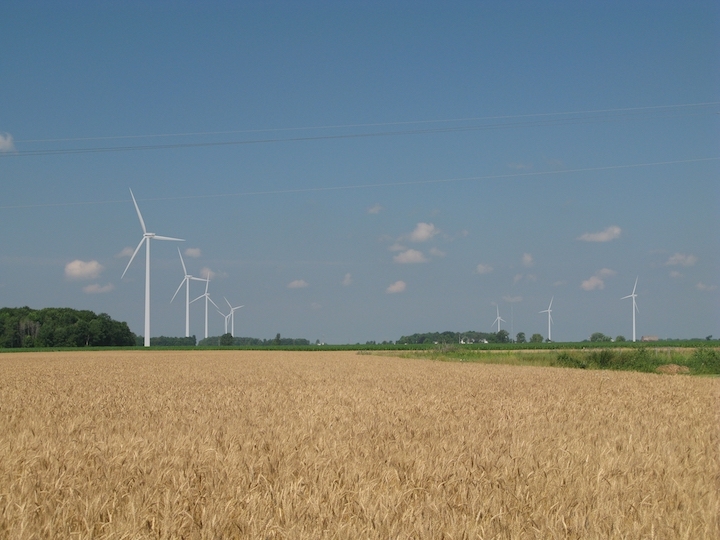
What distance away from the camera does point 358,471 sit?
780cm

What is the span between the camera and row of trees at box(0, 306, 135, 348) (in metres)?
145

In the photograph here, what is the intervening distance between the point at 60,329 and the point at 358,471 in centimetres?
15139

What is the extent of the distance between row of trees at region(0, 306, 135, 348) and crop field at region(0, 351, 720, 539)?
140813 mm

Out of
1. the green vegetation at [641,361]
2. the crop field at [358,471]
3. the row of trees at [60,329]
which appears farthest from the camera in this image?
the row of trees at [60,329]

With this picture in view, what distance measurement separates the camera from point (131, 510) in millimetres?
6094

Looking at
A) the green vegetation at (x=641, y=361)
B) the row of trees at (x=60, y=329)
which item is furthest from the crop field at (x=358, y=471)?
the row of trees at (x=60, y=329)

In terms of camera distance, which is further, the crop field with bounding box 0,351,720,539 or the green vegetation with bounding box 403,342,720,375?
the green vegetation with bounding box 403,342,720,375

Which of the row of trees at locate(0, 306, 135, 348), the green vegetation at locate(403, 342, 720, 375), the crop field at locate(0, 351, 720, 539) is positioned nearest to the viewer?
the crop field at locate(0, 351, 720, 539)

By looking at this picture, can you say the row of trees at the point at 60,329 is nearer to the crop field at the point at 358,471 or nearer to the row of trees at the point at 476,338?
the row of trees at the point at 476,338

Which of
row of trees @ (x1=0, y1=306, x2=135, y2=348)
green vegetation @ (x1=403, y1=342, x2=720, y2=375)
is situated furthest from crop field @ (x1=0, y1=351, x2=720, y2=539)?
row of trees @ (x1=0, y1=306, x2=135, y2=348)

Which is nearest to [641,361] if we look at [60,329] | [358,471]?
[358,471]

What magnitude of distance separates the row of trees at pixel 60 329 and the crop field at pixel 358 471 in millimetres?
140813

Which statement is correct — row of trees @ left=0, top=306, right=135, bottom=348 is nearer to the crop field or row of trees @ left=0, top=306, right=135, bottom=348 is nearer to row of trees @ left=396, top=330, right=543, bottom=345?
row of trees @ left=396, top=330, right=543, bottom=345

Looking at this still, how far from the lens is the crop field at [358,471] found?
5824 mm
